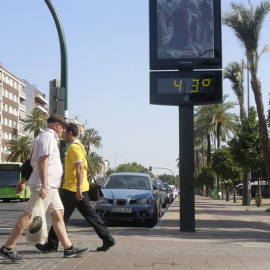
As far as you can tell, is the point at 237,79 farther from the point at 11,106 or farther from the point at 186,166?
the point at 11,106

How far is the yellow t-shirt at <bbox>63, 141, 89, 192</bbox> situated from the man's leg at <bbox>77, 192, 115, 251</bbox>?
0.21m

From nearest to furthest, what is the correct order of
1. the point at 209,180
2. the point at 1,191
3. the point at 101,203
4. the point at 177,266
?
the point at 177,266 → the point at 101,203 → the point at 1,191 → the point at 209,180

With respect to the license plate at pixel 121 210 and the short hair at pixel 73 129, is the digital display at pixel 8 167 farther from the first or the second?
the short hair at pixel 73 129

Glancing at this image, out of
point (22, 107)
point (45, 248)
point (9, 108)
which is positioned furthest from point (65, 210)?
point (22, 107)

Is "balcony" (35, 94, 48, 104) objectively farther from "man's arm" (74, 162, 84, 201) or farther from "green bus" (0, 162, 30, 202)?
"man's arm" (74, 162, 84, 201)

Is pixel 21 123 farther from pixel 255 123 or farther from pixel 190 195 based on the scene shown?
pixel 190 195

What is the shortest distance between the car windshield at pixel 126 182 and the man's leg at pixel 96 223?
857 cm

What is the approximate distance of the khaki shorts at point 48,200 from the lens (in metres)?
7.59

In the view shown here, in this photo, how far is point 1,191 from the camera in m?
42.6

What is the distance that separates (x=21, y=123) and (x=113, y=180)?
3942 inches

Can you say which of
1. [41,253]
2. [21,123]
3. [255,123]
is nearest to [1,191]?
[255,123]

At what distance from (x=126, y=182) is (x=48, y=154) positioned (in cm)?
1010

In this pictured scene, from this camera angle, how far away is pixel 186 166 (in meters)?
12.4

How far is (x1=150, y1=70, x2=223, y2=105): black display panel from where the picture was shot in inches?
484
